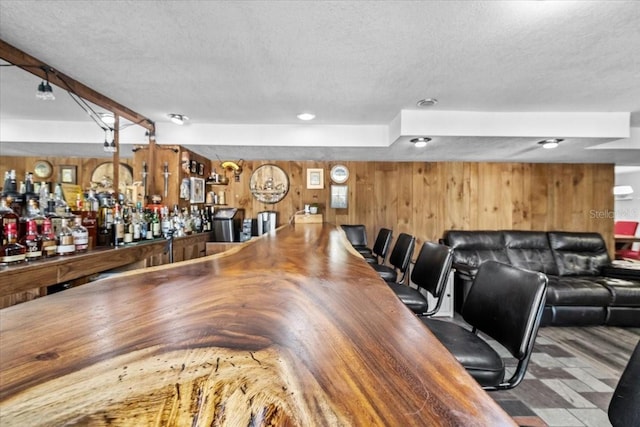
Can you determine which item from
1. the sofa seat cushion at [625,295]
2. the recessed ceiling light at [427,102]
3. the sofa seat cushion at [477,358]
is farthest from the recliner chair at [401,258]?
the sofa seat cushion at [625,295]

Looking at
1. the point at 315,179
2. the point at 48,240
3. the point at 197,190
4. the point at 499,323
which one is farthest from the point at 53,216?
the point at 315,179

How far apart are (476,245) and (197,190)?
374 cm

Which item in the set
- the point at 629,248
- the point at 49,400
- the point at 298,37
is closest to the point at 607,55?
the point at 298,37

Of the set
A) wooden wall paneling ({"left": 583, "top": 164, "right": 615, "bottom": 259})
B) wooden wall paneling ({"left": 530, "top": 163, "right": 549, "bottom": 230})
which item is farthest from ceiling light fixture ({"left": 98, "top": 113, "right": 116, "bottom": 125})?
wooden wall paneling ({"left": 583, "top": 164, "right": 615, "bottom": 259})

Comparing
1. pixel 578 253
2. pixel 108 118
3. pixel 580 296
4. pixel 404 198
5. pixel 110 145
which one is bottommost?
pixel 580 296

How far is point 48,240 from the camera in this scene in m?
1.75

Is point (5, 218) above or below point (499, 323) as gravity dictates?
above

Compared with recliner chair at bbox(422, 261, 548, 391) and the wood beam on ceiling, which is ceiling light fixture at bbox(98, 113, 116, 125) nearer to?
the wood beam on ceiling

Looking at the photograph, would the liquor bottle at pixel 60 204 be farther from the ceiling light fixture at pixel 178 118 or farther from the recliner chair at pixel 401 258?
the recliner chair at pixel 401 258

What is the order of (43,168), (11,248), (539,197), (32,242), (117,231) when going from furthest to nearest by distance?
(539,197) < (43,168) < (117,231) < (32,242) < (11,248)

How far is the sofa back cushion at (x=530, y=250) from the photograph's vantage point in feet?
12.8

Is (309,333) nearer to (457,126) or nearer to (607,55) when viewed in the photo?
(607,55)

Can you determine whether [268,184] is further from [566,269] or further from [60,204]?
[566,269]

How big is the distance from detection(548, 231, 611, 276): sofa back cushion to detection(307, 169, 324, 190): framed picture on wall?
128 inches
